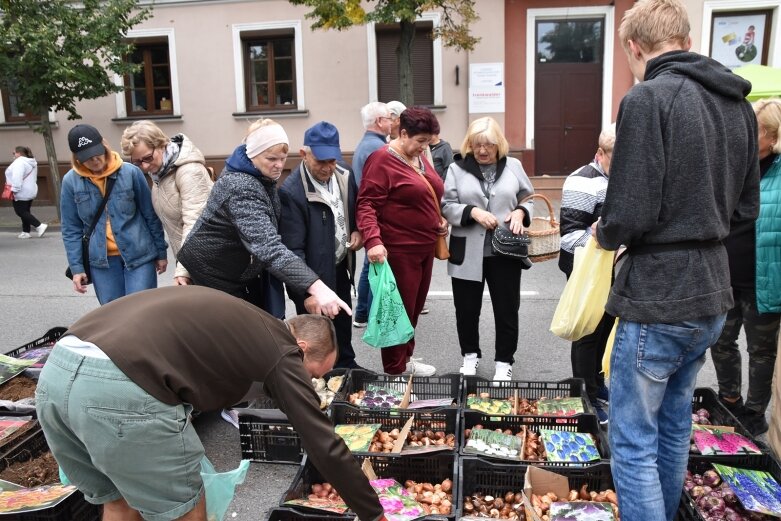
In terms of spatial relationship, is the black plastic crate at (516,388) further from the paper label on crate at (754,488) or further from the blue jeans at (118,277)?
the blue jeans at (118,277)

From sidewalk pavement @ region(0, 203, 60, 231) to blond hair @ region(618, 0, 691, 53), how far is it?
1282 centimetres

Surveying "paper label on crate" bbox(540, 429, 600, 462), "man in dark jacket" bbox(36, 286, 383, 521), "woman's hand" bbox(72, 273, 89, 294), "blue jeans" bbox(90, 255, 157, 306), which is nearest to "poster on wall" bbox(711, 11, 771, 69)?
"paper label on crate" bbox(540, 429, 600, 462)

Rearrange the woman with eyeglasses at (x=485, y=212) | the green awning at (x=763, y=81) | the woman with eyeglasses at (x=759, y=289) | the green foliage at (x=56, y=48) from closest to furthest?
the woman with eyeglasses at (x=759, y=289), the woman with eyeglasses at (x=485, y=212), the green awning at (x=763, y=81), the green foliage at (x=56, y=48)

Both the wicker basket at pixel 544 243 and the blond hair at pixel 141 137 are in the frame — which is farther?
the wicker basket at pixel 544 243

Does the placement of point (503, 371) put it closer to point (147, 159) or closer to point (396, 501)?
point (396, 501)

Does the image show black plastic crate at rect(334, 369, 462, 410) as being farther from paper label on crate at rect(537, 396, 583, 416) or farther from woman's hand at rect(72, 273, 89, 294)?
woman's hand at rect(72, 273, 89, 294)

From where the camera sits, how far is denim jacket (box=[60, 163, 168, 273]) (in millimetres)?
3949

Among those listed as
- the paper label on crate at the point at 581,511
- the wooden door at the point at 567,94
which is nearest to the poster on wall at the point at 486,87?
the wooden door at the point at 567,94

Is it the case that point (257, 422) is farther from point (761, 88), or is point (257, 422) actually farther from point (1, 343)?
point (761, 88)

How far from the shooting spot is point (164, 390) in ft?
6.32

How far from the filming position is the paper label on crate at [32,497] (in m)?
2.60

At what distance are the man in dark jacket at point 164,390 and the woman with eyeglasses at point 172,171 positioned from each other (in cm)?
175

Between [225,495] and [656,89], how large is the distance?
2080 millimetres

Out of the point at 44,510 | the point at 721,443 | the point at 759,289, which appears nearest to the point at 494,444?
the point at 721,443
